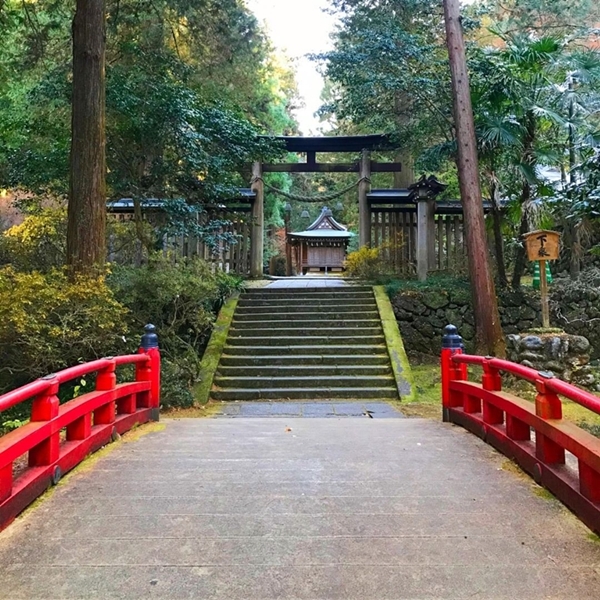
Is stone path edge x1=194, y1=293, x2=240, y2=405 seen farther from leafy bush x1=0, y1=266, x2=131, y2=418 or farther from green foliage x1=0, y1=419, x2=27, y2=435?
green foliage x1=0, y1=419, x2=27, y2=435

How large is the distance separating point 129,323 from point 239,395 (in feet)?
6.22

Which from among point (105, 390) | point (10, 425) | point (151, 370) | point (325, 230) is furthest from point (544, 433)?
point (325, 230)

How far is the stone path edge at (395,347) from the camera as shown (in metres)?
7.03

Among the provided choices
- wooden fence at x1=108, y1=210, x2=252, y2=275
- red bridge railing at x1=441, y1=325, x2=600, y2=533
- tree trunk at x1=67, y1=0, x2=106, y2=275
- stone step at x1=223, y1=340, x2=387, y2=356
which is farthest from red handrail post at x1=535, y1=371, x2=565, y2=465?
wooden fence at x1=108, y1=210, x2=252, y2=275

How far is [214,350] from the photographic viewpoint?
7961 millimetres

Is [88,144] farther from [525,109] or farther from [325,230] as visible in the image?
[325,230]

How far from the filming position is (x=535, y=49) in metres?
8.27

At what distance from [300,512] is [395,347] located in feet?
18.7

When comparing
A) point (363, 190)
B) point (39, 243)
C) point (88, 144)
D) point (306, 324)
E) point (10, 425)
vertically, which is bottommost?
point (10, 425)

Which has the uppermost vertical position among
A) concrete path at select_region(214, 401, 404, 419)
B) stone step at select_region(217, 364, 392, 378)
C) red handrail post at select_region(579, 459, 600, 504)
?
red handrail post at select_region(579, 459, 600, 504)

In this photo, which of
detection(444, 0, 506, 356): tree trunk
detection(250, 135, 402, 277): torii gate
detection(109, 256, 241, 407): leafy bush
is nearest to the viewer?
detection(109, 256, 241, 407): leafy bush

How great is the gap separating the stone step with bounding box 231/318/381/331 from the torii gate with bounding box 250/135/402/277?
363 centimetres

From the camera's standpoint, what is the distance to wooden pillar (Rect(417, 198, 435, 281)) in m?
10.9

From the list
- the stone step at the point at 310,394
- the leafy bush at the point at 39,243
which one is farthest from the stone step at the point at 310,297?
the leafy bush at the point at 39,243
